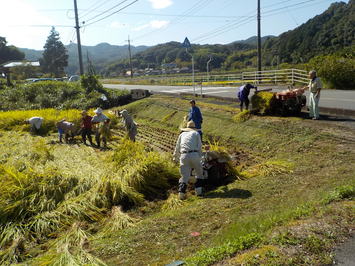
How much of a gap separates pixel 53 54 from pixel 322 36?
204 feet

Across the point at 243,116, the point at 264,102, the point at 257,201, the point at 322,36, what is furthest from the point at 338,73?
the point at 322,36

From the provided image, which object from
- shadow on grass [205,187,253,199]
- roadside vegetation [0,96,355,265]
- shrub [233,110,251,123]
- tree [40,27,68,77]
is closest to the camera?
roadside vegetation [0,96,355,265]

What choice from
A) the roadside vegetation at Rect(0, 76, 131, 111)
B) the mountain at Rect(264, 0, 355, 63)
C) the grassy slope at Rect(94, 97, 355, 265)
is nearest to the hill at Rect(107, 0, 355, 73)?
the mountain at Rect(264, 0, 355, 63)

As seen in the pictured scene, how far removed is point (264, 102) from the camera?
10844 millimetres

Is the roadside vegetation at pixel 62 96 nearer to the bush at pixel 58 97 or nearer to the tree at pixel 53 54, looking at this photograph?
the bush at pixel 58 97

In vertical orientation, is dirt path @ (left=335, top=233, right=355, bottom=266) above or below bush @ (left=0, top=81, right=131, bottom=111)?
below

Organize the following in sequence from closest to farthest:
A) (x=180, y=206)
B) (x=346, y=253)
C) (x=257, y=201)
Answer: (x=346, y=253) < (x=257, y=201) < (x=180, y=206)

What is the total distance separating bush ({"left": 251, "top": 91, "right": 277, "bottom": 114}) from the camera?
10.7 metres

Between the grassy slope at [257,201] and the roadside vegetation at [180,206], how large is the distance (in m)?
0.02

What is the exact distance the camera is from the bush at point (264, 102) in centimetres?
1069

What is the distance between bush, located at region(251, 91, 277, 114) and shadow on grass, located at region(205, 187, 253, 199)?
17.2 ft

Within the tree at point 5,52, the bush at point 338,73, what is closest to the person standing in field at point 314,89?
the bush at point 338,73

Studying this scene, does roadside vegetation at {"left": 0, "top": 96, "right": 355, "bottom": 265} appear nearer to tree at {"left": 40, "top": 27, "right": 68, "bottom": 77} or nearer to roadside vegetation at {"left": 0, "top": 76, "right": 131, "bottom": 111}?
roadside vegetation at {"left": 0, "top": 76, "right": 131, "bottom": 111}

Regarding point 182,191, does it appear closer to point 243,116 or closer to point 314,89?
point 314,89
